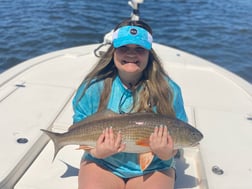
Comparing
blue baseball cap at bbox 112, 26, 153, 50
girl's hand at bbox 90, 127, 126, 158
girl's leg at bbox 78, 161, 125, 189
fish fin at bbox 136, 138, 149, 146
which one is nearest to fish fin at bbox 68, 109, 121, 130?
girl's hand at bbox 90, 127, 126, 158

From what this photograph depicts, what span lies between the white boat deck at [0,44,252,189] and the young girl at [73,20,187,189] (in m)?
0.31

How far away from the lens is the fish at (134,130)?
7.43ft

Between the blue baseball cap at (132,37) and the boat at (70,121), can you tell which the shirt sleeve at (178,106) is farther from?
the boat at (70,121)

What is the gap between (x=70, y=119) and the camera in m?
3.37

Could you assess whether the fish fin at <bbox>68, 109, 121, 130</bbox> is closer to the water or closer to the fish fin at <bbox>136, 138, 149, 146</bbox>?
the fish fin at <bbox>136, 138, 149, 146</bbox>

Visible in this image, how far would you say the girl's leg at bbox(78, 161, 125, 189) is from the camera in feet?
7.95

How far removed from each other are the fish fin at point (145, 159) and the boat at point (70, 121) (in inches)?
19.0

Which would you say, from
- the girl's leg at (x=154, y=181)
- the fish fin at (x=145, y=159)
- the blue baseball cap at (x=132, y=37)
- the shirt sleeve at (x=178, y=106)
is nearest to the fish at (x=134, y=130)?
the fish fin at (x=145, y=159)

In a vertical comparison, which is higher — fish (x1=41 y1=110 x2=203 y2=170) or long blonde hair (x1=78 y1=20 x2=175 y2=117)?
long blonde hair (x1=78 y1=20 x2=175 y2=117)

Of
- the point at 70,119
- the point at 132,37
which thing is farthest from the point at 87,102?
the point at 70,119

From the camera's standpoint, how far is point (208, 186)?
267 cm

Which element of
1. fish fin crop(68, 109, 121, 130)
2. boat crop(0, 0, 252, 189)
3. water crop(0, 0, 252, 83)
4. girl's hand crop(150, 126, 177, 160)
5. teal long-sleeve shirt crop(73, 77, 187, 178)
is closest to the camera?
girl's hand crop(150, 126, 177, 160)

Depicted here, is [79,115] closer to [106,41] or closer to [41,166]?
[41,166]

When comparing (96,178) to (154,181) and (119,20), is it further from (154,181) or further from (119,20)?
(119,20)
